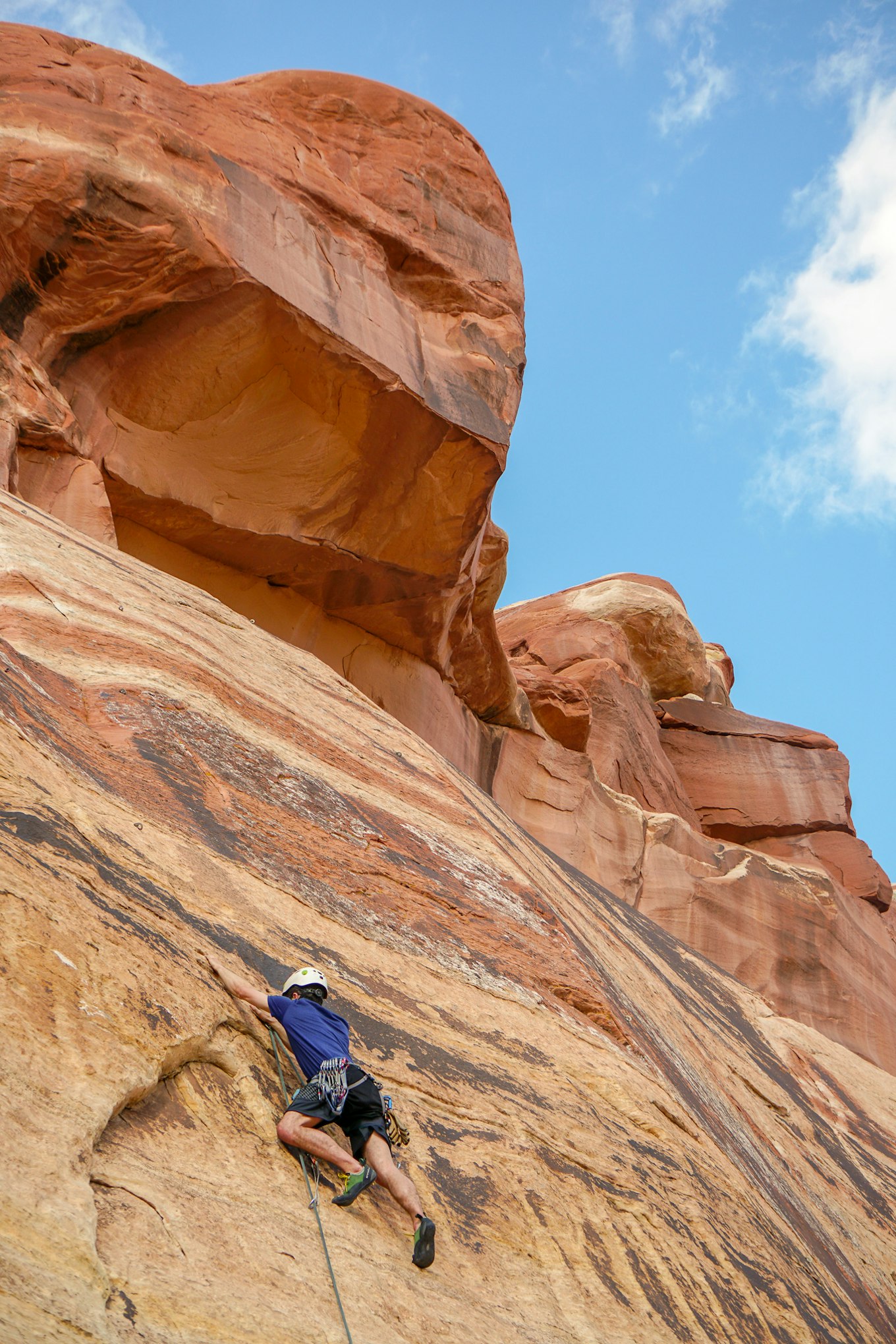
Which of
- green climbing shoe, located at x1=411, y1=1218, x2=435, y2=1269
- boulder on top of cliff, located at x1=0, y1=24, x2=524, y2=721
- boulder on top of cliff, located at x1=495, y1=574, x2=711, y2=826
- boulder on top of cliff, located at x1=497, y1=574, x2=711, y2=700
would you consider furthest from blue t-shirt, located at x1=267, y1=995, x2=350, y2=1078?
boulder on top of cliff, located at x1=497, y1=574, x2=711, y2=700

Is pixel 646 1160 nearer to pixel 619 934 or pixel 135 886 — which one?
pixel 135 886

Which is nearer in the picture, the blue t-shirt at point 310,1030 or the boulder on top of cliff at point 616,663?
the blue t-shirt at point 310,1030

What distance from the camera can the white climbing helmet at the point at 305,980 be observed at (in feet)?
17.0

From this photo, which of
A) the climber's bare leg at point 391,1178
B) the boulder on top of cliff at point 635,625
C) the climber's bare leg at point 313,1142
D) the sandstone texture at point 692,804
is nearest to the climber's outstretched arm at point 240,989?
the climber's bare leg at point 313,1142

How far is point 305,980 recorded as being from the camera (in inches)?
205

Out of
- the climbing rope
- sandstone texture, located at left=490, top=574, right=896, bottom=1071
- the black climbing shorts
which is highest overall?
sandstone texture, located at left=490, top=574, right=896, bottom=1071

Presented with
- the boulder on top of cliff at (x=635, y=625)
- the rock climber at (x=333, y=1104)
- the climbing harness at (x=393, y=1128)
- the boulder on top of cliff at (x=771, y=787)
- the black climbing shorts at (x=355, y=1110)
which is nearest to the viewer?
the rock climber at (x=333, y=1104)

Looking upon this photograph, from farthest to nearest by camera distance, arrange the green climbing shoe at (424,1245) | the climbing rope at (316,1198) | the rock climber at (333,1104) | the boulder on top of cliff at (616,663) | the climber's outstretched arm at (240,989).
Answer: the boulder on top of cliff at (616,663) → the climber's outstretched arm at (240,989) → the rock climber at (333,1104) → the green climbing shoe at (424,1245) → the climbing rope at (316,1198)

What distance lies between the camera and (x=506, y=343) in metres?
16.9

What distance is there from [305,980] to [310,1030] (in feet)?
1.18

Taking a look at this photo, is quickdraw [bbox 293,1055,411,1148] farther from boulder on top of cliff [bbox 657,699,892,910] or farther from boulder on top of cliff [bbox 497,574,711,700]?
boulder on top of cliff [bbox 497,574,711,700]

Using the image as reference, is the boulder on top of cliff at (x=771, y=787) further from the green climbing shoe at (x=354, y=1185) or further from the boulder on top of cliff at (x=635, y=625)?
the green climbing shoe at (x=354, y=1185)

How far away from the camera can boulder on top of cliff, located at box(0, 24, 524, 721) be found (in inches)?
510

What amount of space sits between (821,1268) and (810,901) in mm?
14597
